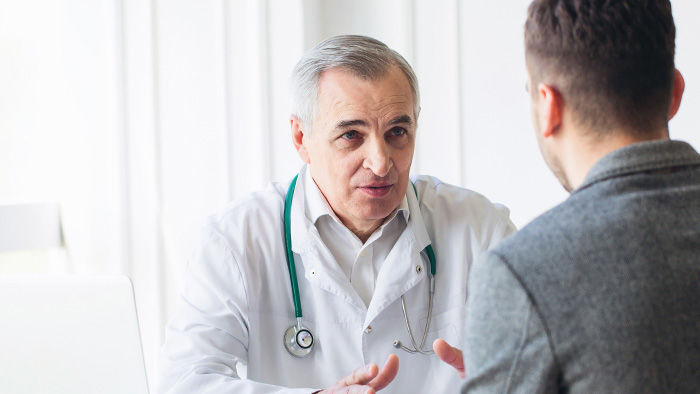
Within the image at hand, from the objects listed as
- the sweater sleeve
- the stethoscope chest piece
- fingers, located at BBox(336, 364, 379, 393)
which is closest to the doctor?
the stethoscope chest piece

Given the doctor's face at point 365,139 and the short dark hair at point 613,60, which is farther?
the doctor's face at point 365,139

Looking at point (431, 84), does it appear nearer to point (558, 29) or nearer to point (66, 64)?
point (66, 64)

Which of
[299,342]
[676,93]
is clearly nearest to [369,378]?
[299,342]

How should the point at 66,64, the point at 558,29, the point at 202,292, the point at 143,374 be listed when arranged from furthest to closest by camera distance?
the point at 66,64 → the point at 202,292 → the point at 143,374 → the point at 558,29

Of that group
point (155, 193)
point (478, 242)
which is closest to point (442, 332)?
point (478, 242)

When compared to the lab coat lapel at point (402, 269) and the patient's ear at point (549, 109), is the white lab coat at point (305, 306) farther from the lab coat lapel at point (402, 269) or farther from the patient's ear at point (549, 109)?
the patient's ear at point (549, 109)

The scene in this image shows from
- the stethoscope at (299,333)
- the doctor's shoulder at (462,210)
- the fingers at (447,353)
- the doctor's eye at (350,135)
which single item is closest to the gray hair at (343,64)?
the doctor's eye at (350,135)

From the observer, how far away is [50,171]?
2.56 metres

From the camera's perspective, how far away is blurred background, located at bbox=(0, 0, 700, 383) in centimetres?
247

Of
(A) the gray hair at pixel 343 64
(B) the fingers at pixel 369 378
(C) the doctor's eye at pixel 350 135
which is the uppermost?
(A) the gray hair at pixel 343 64

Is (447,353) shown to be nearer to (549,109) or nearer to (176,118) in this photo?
(549,109)

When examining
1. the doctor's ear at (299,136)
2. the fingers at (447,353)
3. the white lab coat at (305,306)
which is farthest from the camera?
the doctor's ear at (299,136)

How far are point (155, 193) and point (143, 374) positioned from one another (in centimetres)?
152

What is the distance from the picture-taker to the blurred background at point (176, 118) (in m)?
2.47
